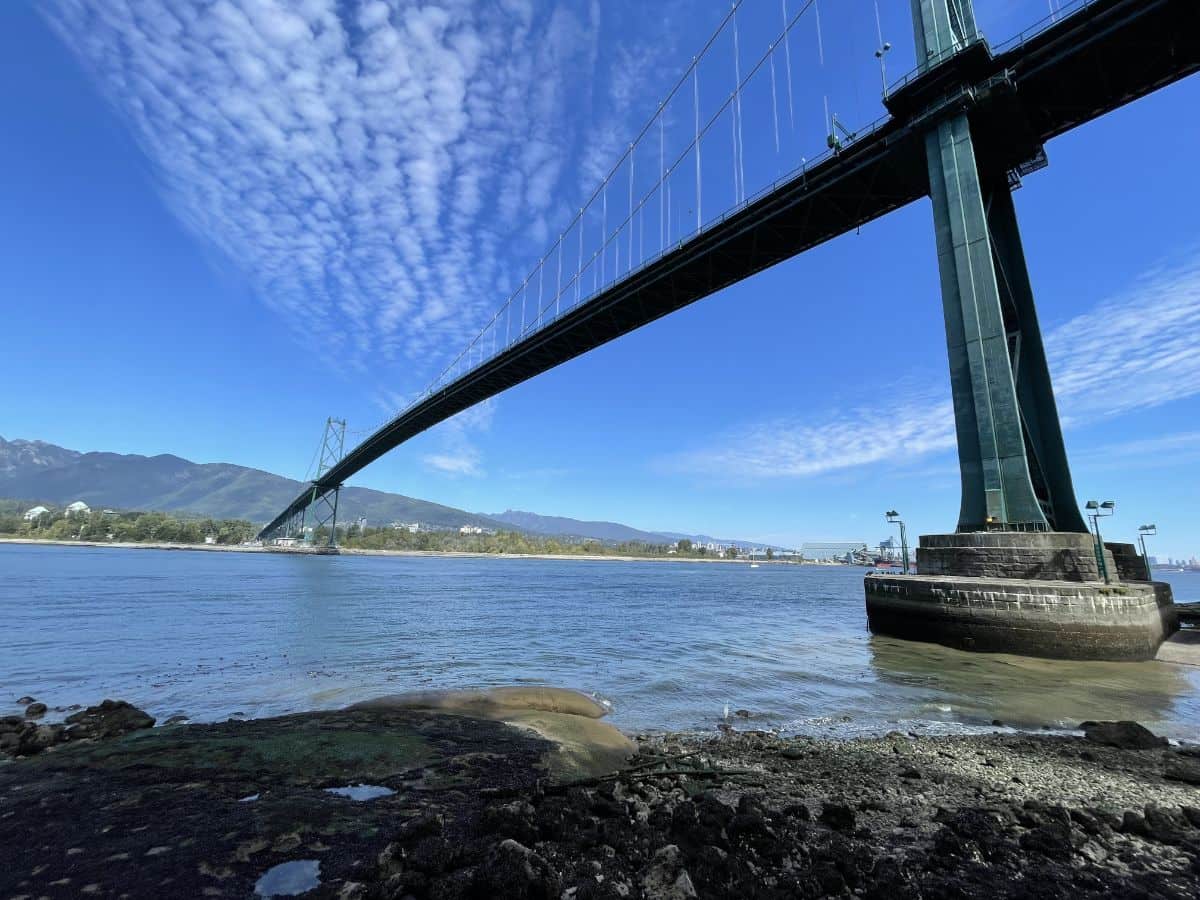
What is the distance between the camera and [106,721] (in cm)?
632

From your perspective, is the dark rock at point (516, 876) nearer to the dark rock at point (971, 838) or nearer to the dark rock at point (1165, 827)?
the dark rock at point (971, 838)

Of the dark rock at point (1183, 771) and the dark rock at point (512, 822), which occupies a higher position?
the dark rock at point (1183, 771)

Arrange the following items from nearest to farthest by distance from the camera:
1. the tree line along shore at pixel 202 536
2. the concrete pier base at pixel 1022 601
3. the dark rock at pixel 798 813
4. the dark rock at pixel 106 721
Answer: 1. the dark rock at pixel 798 813
2. the dark rock at pixel 106 721
3. the concrete pier base at pixel 1022 601
4. the tree line along shore at pixel 202 536

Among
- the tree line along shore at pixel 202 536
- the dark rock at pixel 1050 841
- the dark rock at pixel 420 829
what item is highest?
the tree line along shore at pixel 202 536

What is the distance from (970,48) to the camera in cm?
1540

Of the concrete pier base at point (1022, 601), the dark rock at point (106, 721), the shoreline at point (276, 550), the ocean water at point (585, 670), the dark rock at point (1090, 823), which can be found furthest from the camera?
the shoreline at point (276, 550)

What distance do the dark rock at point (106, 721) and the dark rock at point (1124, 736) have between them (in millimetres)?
11233

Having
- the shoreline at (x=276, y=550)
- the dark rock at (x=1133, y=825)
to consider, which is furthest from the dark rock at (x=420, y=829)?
the shoreline at (x=276, y=550)

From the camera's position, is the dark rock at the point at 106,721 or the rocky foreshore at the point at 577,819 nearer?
the rocky foreshore at the point at 577,819

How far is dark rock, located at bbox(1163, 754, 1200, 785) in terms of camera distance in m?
4.93

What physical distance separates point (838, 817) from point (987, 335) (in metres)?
15.4

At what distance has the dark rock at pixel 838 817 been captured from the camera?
12.1ft

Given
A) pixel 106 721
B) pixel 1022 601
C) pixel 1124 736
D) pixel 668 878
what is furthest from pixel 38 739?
pixel 1022 601

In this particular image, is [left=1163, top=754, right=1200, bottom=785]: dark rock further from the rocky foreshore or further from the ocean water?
the ocean water
